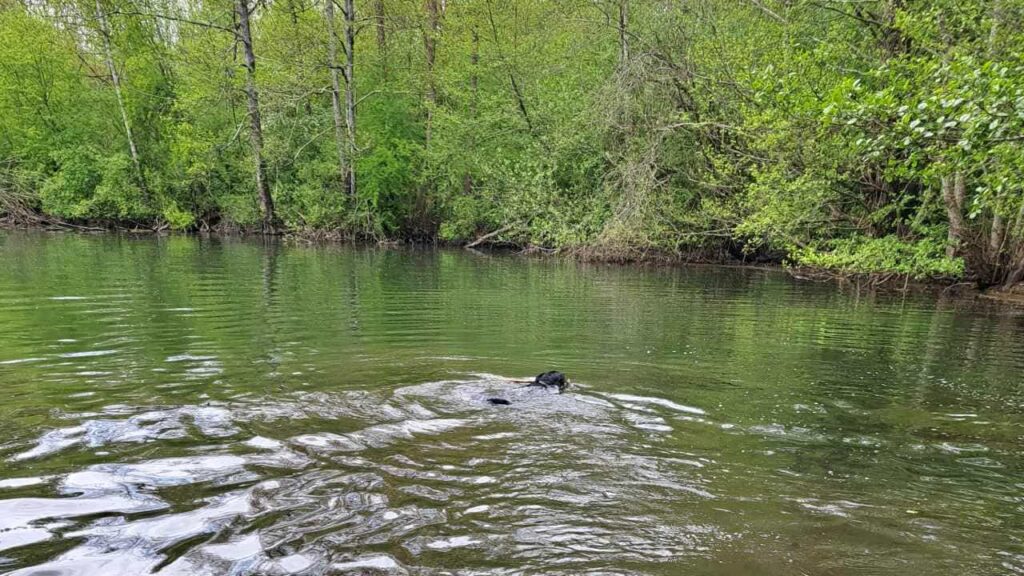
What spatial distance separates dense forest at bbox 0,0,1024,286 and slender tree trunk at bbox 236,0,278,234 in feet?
0.42

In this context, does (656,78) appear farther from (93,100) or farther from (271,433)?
(93,100)

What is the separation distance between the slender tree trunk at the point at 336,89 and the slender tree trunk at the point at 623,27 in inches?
488

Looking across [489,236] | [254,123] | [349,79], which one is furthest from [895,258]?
[254,123]

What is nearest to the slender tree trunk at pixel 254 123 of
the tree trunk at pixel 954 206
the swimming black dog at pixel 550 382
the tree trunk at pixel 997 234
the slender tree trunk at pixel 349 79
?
the slender tree trunk at pixel 349 79

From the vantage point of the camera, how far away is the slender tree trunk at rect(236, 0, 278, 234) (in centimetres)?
2669

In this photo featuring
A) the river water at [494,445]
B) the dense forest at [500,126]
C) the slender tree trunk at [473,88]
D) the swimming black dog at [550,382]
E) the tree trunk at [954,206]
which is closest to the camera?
the river water at [494,445]

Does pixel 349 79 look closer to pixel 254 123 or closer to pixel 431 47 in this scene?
pixel 254 123

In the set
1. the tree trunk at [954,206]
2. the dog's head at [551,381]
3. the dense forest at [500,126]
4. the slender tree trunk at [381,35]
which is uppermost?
the slender tree trunk at [381,35]

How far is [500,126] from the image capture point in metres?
27.7

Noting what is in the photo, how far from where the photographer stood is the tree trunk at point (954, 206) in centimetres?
1480

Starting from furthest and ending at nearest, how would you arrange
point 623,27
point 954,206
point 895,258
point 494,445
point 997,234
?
point 623,27
point 895,258
point 954,206
point 997,234
point 494,445

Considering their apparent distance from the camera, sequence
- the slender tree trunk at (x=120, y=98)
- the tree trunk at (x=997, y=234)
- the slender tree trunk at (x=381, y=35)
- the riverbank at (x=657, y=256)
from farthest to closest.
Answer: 1. the slender tree trunk at (x=120, y=98)
2. the slender tree trunk at (x=381, y=35)
3. the riverbank at (x=657, y=256)
4. the tree trunk at (x=997, y=234)

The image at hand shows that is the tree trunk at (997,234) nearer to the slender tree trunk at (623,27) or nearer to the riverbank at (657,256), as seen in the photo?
the riverbank at (657,256)

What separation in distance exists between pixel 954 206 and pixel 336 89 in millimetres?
23910
